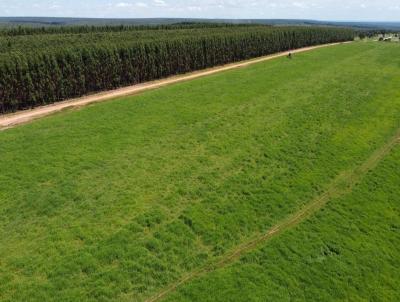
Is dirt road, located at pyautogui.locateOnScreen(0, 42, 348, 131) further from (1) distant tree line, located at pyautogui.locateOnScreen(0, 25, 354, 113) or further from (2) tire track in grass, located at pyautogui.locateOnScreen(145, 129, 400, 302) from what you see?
(2) tire track in grass, located at pyautogui.locateOnScreen(145, 129, 400, 302)

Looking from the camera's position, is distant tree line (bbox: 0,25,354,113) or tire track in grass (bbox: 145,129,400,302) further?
distant tree line (bbox: 0,25,354,113)

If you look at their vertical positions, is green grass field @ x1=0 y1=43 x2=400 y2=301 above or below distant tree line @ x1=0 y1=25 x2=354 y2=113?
below

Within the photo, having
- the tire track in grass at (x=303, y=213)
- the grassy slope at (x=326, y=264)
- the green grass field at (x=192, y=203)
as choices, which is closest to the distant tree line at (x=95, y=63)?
the green grass field at (x=192, y=203)

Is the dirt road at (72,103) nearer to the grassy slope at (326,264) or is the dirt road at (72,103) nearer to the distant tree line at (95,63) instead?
the distant tree line at (95,63)

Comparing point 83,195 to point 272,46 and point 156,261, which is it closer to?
point 156,261

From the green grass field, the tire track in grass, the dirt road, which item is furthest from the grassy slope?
the dirt road

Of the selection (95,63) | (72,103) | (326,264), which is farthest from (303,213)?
(95,63)

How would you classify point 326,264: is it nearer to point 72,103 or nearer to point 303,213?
point 303,213
